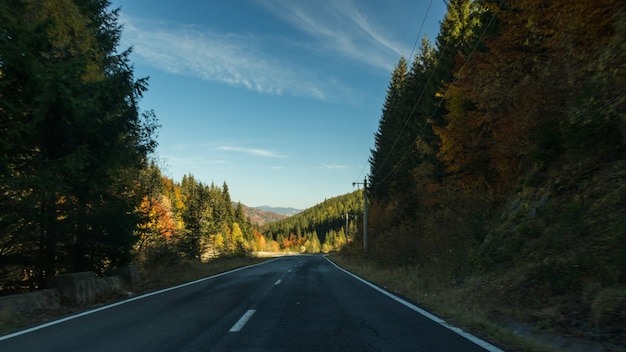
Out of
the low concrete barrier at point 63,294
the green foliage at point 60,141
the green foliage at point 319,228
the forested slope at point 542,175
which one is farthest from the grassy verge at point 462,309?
the green foliage at point 319,228

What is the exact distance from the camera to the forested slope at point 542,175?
6957 mm

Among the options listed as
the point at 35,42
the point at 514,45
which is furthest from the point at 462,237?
the point at 35,42

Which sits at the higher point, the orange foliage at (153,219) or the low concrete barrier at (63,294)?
the orange foliage at (153,219)

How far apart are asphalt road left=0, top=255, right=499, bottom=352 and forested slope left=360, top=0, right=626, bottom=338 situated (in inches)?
82.2

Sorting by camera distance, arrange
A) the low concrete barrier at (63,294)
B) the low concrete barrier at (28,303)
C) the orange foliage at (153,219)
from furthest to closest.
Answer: the orange foliage at (153,219) < the low concrete barrier at (63,294) < the low concrete barrier at (28,303)

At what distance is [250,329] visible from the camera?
650 cm

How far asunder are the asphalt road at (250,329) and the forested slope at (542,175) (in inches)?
82.2

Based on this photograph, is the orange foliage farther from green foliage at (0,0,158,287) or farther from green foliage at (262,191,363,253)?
green foliage at (262,191,363,253)

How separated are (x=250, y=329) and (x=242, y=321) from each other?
2.50 feet

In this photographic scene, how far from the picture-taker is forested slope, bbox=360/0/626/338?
274 inches

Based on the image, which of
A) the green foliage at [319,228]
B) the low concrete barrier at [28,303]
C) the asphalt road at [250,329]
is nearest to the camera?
the asphalt road at [250,329]

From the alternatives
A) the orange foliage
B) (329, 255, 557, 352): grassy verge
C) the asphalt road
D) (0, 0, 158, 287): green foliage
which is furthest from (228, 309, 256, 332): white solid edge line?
the orange foliage

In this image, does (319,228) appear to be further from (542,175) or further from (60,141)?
(60,141)

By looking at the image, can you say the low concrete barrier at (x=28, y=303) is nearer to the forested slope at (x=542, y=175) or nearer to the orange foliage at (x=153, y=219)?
the orange foliage at (x=153, y=219)
